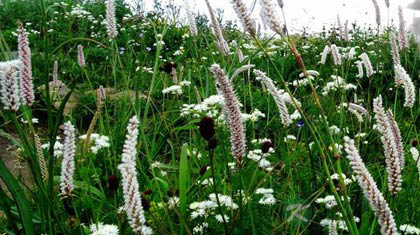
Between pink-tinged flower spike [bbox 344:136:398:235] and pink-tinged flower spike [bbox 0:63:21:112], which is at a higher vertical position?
pink-tinged flower spike [bbox 0:63:21:112]

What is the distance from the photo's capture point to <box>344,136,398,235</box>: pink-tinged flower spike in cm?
95

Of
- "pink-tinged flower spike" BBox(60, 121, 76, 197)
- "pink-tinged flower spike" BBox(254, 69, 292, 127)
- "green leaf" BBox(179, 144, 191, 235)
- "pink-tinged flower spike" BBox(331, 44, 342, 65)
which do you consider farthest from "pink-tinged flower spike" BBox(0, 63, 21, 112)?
"pink-tinged flower spike" BBox(331, 44, 342, 65)

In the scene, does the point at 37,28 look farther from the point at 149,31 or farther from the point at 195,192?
the point at 195,192

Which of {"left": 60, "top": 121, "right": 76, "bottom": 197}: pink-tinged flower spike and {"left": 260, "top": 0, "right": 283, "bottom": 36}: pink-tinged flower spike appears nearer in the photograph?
{"left": 260, "top": 0, "right": 283, "bottom": 36}: pink-tinged flower spike

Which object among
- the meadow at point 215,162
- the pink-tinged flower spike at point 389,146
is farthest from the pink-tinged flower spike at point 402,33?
the pink-tinged flower spike at point 389,146

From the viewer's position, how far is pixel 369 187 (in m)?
0.98

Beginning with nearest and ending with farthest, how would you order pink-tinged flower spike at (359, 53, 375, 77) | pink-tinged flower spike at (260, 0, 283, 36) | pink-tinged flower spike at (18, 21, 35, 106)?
pink-tinged flower spike at (260, 0, 283, 36)
pink-tinged flower spike at (18, 21, 35, 106)
pink-tinged flower spike at (359, 53, 375, 77)

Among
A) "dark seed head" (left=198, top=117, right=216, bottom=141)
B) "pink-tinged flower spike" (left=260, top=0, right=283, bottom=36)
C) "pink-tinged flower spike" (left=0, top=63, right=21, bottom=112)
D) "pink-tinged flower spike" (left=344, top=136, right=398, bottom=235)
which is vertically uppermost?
"pink-tinged flower spike" (left=260, top=0, right=283, bottom=36)

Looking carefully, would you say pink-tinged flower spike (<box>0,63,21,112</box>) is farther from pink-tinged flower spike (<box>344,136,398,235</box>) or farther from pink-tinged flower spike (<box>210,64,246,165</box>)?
pink-tinged flower spike (<box>344,136,398,235</box>)

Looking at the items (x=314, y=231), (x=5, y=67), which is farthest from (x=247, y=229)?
(x=5, y=67)

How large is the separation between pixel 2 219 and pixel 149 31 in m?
6.30

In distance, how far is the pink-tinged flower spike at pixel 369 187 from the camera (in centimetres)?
95

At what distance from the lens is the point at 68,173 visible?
134cm

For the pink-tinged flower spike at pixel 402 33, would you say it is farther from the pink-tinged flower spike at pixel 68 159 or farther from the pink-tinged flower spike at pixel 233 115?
the pink-tinged flower spike at pixel 68 159
